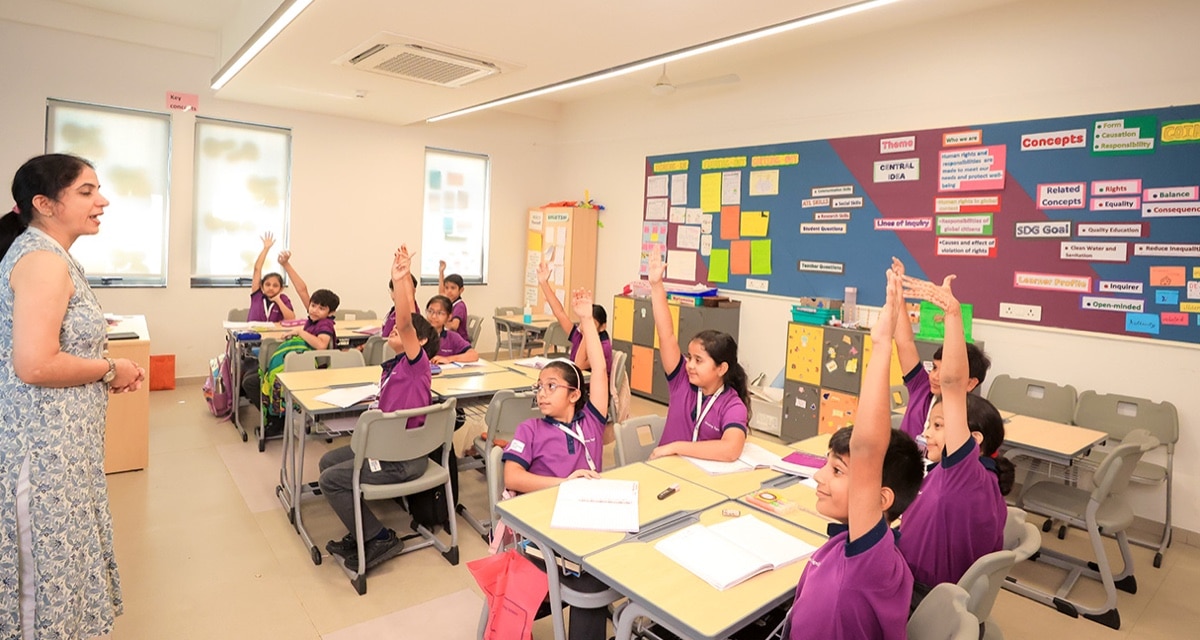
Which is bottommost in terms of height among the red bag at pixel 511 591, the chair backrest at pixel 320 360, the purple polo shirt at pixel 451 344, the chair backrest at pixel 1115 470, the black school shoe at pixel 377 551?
the black school shoe at pixel 377 551

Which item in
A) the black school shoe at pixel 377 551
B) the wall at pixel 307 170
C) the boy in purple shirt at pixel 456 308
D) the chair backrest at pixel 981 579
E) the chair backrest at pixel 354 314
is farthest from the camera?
the chair backrest at pixel 354 314

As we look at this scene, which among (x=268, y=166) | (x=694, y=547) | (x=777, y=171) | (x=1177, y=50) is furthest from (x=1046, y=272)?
(x=268, y=166)

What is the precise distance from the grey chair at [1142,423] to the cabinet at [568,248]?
517 cm

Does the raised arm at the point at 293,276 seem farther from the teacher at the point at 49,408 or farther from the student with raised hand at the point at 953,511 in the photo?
the student with raised hand at the point at 953,511

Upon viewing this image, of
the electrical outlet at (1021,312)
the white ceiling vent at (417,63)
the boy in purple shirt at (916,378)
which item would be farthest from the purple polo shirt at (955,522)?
the white ceiling vent at (417,63)

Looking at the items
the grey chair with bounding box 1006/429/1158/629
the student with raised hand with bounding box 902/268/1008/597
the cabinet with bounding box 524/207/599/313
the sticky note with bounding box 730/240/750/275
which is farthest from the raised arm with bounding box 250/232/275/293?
the grey chair with bounding box 1006/429/1158/629

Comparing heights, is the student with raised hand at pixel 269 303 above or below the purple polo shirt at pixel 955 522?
above

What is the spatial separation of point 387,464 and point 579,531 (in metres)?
1.65

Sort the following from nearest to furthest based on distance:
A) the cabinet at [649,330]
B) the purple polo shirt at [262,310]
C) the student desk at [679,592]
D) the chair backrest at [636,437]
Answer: the student desk at [679,592] → the chair backrest at [636,437] → the purple polo shirt at [262,310] → the cabinet at [649,330]

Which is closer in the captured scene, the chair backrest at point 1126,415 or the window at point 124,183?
the chair backrest at point 1126,415

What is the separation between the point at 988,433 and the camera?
2.29m

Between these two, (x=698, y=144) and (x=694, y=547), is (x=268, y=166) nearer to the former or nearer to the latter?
(x=698, y=144)

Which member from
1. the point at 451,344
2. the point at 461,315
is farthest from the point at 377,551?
the point at 461,315

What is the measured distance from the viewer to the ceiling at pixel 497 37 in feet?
12.3
